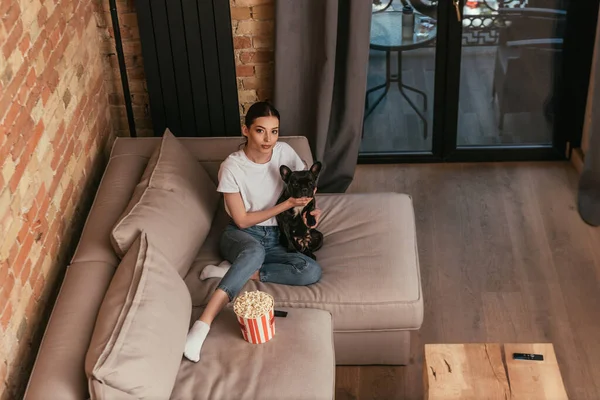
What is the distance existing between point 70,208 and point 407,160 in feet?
6.70

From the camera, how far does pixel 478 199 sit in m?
4.07

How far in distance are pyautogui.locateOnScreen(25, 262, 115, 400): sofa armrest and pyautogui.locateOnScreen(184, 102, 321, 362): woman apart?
413mm

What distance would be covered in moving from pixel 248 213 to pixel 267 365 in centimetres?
69

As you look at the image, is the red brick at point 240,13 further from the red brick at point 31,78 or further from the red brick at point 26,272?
the red brick at point 26,272

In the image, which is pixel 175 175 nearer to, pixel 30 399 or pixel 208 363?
pixel 208 363

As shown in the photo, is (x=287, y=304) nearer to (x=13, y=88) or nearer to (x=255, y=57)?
(x=13, y=88)

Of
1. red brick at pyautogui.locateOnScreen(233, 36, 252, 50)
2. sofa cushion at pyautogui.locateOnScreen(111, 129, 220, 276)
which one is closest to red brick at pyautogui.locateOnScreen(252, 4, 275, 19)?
red brick at pyautogui.locateOnScreen(233, 36, 252, 50)

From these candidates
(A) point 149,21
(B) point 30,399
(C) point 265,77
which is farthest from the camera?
(C) point 265,77

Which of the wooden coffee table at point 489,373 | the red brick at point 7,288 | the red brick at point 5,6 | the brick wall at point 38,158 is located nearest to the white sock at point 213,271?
the brick wall at point 38,158

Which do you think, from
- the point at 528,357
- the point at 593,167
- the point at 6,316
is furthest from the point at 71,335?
the point at 593,167

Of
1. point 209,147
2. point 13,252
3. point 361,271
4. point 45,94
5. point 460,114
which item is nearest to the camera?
point 13,252

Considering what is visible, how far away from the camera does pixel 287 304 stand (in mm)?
2881

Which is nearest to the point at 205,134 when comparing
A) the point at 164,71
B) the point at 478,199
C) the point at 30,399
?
the point at 164,71

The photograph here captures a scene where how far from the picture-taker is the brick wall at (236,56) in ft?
12.2
